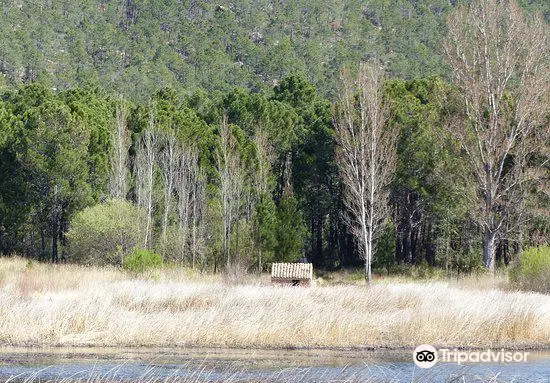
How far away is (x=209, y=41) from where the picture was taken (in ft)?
361

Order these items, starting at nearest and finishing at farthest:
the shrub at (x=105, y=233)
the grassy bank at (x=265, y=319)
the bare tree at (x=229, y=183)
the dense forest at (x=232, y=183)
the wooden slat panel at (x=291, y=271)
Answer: the grassy bank at (x=265, y=319)
the wooden slat panel at (x=291, y=271)
the shrub at (x=105, y=233)
the dense forest at (x=232, y=183)
the bare tree at (x=229, y=183)

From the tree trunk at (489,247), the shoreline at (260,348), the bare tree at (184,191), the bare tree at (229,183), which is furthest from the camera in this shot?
the bare tree at (229,183)

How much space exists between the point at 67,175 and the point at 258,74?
5501 centimetres

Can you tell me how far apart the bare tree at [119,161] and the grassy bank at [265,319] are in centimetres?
2012

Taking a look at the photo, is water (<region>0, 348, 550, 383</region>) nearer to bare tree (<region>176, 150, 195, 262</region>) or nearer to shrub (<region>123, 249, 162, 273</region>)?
shrub (<region>123, 249, 162, 273</region>)

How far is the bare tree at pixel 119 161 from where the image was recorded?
47531mm

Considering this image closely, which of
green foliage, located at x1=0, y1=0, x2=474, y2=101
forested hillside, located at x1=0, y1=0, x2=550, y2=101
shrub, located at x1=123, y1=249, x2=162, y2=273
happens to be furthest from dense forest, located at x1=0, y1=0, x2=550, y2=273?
forested hillside, located at x1=0, y1=0, x2=550, y2=101

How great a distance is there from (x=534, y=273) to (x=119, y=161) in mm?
22997

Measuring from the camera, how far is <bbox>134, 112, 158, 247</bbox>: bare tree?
47250mm

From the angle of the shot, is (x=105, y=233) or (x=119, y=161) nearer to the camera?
(x=105, y=233)

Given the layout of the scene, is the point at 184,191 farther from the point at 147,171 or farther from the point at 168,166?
the point at 147,171

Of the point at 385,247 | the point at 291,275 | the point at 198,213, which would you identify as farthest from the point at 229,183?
the point at 291,275

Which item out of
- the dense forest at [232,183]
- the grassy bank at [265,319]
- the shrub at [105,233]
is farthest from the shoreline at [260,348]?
the shrub at [105,233]

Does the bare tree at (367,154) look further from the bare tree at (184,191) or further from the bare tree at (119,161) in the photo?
the bare tree at (119,161)
